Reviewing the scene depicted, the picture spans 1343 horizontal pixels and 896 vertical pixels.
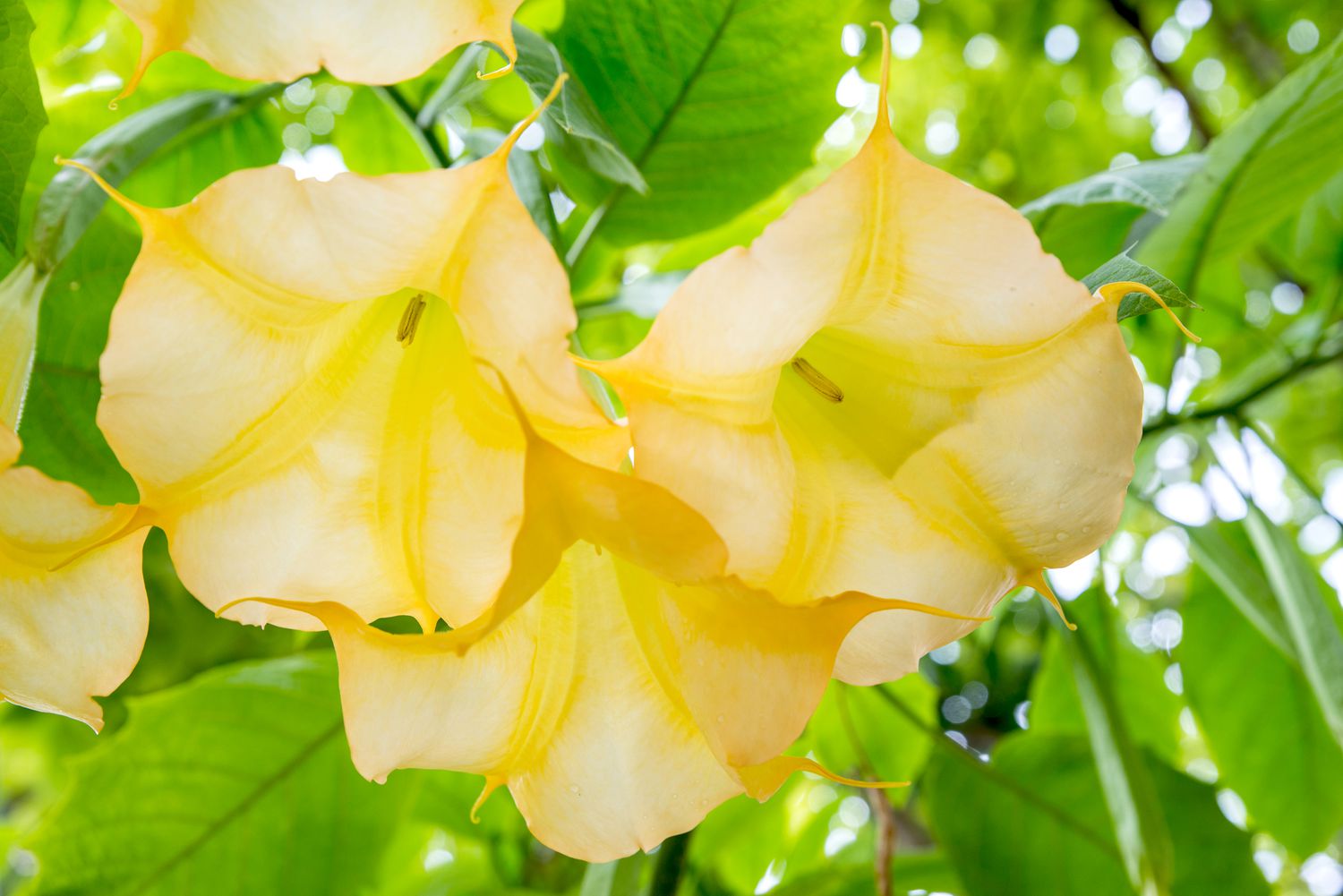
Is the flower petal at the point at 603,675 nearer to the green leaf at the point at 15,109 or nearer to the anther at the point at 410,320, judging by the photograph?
the anther at the point at 410,320

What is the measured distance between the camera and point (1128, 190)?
565 mm

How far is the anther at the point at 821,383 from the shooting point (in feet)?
1.45

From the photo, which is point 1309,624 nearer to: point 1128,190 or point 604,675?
point 1128,190

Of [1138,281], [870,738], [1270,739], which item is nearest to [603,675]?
[1138,281]

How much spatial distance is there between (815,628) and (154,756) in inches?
24.0

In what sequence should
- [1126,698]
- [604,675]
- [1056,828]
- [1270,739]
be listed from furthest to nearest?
[1126,698], [1270,739], [1056,828], [604,675]

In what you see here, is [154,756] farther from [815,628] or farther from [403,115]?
[815,628]

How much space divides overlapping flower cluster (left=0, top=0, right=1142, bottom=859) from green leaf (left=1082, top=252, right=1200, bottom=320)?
33 mm

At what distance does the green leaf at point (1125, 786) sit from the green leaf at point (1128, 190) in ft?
1.05

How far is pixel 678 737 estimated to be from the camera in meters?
0.40

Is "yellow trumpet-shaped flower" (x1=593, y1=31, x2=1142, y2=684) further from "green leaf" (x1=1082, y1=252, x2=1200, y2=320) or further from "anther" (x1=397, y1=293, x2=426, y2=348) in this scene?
"anther" (x1=397, y1=293, x2=426, y2=348)

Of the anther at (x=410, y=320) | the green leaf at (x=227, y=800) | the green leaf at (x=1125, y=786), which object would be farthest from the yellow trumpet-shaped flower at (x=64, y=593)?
the green leaf at (x=1125, y=786)

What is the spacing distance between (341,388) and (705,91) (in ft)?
1.00

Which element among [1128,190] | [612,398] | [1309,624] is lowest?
[1309,624]
